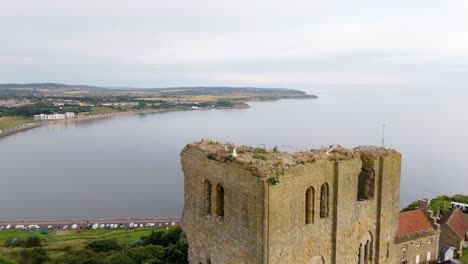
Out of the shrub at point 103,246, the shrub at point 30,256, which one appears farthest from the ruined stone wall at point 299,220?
the shrub at point 103,246

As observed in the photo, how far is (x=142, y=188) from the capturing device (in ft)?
212

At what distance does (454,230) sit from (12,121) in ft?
552

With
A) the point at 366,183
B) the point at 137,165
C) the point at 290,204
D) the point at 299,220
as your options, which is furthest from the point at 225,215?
Answer: the point at 137,165

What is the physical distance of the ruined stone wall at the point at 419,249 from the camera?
28.6 m

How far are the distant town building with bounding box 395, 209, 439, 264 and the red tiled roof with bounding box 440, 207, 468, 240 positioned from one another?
3.52 metres

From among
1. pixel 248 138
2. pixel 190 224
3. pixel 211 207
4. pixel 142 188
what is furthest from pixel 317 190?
pixel 248 138

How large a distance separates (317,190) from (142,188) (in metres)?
56.9

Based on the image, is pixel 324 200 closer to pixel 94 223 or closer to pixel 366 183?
pixel 366 183

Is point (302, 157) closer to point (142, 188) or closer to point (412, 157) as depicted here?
point (142, 188)

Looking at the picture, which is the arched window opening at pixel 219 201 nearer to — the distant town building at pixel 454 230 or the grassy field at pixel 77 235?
the distant town building at pixel 454 230

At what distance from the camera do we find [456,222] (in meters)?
34.0

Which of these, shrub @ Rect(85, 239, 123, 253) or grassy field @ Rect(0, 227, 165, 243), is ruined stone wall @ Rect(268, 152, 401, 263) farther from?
grassy field @ Rect(0, 227, 165, 243)

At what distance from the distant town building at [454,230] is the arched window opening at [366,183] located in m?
24.7

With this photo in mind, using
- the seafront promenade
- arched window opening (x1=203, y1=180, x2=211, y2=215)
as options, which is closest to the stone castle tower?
arched window opening (x1=203, y1=180, x2=211, y2=215)
